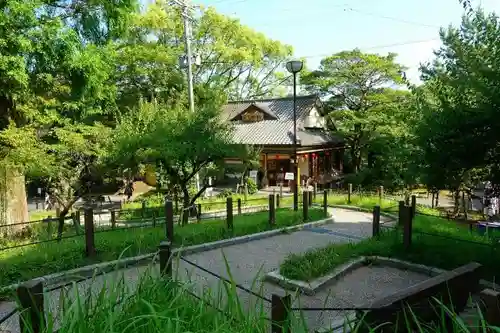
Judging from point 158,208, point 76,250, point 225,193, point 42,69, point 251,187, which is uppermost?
point 42,69

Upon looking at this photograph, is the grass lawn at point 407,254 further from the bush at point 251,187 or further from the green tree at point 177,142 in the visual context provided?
the bush at point 251,187

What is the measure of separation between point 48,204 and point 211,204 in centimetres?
908

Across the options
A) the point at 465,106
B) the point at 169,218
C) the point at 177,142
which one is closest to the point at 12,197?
the point at 177,142

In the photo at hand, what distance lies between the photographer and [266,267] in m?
6.86

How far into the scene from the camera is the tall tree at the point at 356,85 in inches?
917

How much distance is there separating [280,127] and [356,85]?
5.67m

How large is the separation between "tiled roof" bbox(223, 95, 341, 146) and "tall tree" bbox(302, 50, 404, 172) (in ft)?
5.38

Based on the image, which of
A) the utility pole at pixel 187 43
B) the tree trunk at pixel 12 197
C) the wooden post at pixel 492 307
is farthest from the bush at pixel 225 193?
the wooden post at pixel 492 307

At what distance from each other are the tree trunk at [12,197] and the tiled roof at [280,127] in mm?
15376

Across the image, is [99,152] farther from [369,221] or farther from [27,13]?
[369,221]

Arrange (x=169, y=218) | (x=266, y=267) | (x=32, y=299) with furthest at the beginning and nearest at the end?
(x=169, y=218) < (x=266, y=267) < (x=32, y=299)

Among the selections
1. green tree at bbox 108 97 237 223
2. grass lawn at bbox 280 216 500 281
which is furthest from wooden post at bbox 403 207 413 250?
green tree at bbox 108 97 237 223

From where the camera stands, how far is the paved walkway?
423 cm

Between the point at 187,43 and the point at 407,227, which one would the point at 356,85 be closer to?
the point at 187,43
